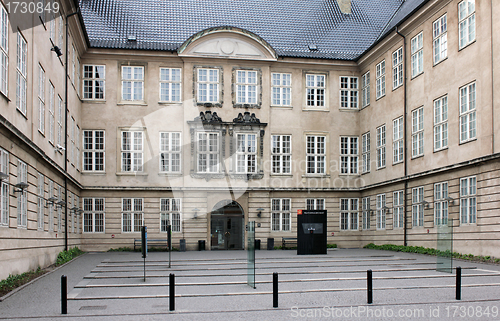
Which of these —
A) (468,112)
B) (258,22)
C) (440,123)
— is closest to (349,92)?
(258,22)

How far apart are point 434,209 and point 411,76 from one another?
710 centimetres

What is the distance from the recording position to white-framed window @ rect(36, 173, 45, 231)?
22.5 metres

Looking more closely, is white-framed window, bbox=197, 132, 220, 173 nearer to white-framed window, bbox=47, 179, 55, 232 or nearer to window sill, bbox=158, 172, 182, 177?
window sill, bbox=158, 172, 182, 177

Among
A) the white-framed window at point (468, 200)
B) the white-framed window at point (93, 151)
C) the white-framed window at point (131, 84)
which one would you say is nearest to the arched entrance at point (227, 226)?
the white-framed window at point (93, 151)

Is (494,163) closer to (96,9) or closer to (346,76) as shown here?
(346,76)

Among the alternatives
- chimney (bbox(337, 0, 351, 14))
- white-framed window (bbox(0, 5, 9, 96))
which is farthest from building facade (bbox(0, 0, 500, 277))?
white-framed window (bbox(0, 5, 9, 96))

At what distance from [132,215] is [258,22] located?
615 inches

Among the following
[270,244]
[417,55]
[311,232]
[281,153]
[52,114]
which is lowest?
[270,244]

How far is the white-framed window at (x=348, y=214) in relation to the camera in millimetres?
37688

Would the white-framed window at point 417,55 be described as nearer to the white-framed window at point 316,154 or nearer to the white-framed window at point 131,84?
the white-framed window at point 316,154

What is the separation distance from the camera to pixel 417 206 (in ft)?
99.3

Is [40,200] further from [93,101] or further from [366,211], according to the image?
[366,211]

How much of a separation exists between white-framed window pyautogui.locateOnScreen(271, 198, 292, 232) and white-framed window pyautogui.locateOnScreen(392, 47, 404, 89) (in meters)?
9.93

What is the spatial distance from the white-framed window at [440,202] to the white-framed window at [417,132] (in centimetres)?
229
